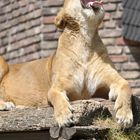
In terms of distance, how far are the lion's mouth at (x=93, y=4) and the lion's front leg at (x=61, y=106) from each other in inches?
27.8

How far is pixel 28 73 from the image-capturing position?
5699 mm

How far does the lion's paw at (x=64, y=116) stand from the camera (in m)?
4.18

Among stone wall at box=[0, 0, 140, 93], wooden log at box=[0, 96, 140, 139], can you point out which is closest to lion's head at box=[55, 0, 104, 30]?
wooden log at box=[0, 96, 140, 139]

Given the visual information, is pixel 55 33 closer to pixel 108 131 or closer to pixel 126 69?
pixel 126 69

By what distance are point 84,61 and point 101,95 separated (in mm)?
317

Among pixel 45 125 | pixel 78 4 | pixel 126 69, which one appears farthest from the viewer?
pixel 126 69

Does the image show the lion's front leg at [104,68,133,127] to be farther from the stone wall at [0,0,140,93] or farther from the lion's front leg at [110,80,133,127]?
the stone wall at [0,0,140,93]

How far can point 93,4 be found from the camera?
4.85 m

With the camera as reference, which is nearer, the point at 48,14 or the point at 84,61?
the point at 84,61

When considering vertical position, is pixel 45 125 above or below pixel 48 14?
above

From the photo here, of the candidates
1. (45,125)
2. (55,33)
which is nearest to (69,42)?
(45,125)

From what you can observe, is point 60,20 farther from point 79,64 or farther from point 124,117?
point 124,117

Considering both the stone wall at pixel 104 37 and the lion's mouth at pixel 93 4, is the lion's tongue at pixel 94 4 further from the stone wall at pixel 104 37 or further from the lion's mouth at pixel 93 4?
the stone wall at pixel 104 37

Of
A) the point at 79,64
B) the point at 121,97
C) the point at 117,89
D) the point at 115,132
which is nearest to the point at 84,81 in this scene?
the point at 79,64
